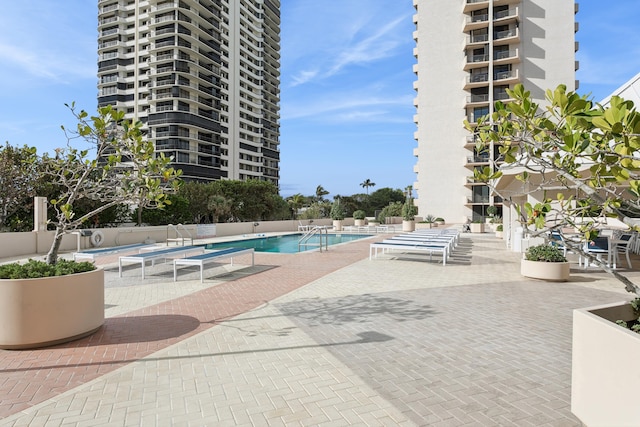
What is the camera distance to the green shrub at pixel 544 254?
853 centimetres

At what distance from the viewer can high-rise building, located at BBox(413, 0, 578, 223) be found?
37.7m

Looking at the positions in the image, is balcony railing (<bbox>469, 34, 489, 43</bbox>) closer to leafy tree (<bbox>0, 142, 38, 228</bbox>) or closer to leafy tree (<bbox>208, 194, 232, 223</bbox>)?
leafy tree (<bbox>208, 194, 232, 223</bbox>)

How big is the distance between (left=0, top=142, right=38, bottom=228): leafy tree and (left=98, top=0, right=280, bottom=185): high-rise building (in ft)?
118

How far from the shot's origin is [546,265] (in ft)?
27.6

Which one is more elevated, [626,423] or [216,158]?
[216,158]

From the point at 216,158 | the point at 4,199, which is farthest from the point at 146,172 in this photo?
the point at 216,158

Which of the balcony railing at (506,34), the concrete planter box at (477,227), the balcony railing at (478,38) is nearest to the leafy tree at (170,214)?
the concrete planter box at (477,227)

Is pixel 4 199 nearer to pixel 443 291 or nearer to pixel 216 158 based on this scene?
pixel 443 291

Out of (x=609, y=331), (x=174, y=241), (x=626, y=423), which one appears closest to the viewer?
(x=626, y=423)

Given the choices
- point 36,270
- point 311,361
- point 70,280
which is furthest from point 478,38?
point 36,270

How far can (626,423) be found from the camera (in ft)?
7.15

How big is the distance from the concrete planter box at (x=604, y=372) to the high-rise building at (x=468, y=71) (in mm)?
36632

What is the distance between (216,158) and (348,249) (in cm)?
5090

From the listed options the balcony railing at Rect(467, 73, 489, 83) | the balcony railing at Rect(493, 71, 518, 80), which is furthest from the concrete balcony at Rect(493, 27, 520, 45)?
the balcony railing at Rect(467, 73, 489, 83)
